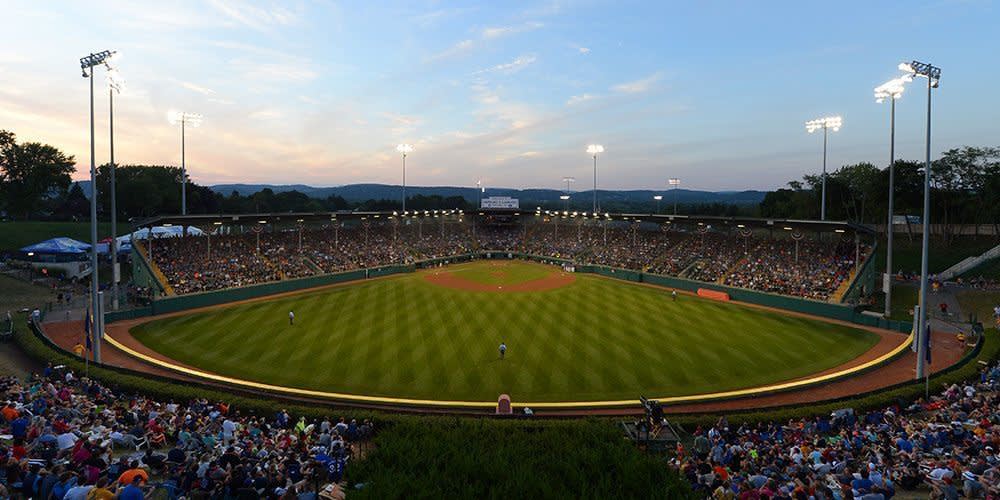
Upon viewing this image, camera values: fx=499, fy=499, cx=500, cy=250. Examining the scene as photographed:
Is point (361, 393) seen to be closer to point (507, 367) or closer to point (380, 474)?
point (507, 367)

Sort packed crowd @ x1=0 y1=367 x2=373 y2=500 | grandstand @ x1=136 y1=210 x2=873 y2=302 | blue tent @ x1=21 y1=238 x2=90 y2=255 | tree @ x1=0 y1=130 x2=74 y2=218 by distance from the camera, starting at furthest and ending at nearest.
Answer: tree @ x1=0 y1=130 x2=74 y2=218
blue tent @ x1=21 y1=238 x2=90 y2=255
grandstand @ x1=136 y1=210 x2=873 y2=302
packed crowd @ x1=0 y1=367 x2=373 y2=500

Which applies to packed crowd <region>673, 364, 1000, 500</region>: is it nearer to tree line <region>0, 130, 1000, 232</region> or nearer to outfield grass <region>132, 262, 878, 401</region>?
outfield grass <region>132, 262, 878, 401</region>

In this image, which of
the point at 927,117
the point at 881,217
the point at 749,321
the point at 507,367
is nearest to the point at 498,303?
the point at 507,367

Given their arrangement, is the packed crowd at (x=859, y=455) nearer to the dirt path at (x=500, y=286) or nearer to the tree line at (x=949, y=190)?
the dirt path at (x=500, y=286)

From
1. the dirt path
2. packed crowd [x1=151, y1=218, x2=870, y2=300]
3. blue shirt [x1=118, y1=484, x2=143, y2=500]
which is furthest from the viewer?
the dirt path

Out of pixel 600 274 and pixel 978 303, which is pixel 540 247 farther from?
pixel 978 303

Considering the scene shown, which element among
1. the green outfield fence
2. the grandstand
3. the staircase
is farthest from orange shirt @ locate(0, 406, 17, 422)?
the grandstand
